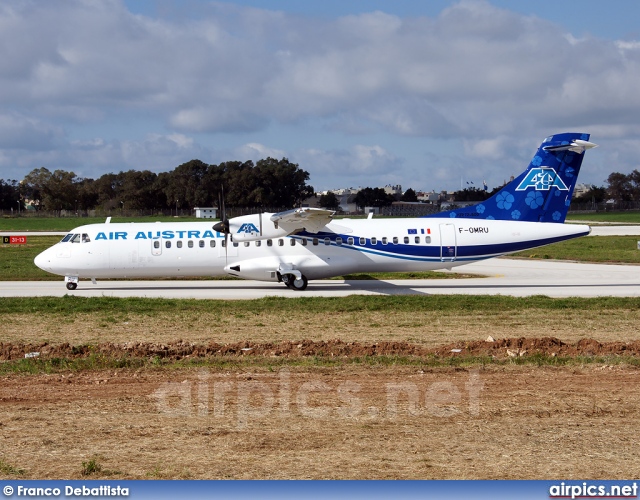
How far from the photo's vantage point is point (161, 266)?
94.1 feet

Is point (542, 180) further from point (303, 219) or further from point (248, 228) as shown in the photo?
point (248, 228)

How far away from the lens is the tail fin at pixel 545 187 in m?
28.8

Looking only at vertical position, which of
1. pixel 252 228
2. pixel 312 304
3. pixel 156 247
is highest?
pixel 252 228

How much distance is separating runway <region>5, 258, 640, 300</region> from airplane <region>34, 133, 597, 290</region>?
0.83 meters

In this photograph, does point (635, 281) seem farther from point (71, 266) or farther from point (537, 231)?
point (71, 266)

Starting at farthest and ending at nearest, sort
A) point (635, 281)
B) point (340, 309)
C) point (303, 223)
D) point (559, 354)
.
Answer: point (635, 281), point (303, 223), point (340, 309), point (559, 354)

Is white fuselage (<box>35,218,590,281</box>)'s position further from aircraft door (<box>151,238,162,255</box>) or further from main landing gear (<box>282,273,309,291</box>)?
main landing gear (<box>282,273,309,291</box>)

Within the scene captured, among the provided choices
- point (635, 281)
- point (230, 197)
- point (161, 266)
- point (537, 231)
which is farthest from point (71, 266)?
point (230, 197)

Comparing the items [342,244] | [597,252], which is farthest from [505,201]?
[597,252]

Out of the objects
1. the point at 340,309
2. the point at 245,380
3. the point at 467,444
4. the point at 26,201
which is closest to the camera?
the point at 467,444

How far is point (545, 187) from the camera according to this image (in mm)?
28938

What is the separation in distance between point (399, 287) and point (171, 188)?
98440 mm

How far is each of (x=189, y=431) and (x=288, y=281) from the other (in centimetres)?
1857

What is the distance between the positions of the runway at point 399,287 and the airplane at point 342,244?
2.74 feet
